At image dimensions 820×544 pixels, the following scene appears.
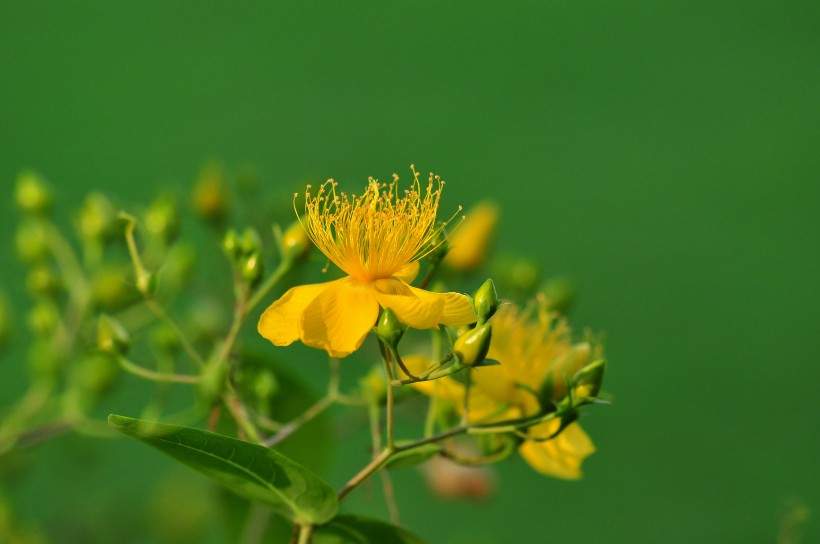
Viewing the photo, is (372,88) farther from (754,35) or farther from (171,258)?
(171,258)

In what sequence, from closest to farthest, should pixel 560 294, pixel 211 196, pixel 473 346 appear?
pixel 473 346, pixel 560 294, pixel 211 196

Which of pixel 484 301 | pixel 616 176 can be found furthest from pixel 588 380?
pixel 616 176

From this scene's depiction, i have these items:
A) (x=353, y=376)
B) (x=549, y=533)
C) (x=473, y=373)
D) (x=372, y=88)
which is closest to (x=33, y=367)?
(x=473, y=373)

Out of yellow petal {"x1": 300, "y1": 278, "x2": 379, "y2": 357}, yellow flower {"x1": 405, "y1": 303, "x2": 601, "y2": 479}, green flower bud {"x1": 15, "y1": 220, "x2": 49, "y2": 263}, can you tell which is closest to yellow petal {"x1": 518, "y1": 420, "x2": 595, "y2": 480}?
yellow flower {"x1": 405, "y1": 303, "x2": 601, "y2": 479}

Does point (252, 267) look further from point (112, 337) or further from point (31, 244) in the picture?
point (31, 244)

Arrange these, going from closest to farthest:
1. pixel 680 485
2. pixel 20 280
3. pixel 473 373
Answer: pixel 473 373
pixel 20 280
pixel 680 485

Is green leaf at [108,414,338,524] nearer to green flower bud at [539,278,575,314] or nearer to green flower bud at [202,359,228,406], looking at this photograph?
green flower bud at [202,359,228,406]
